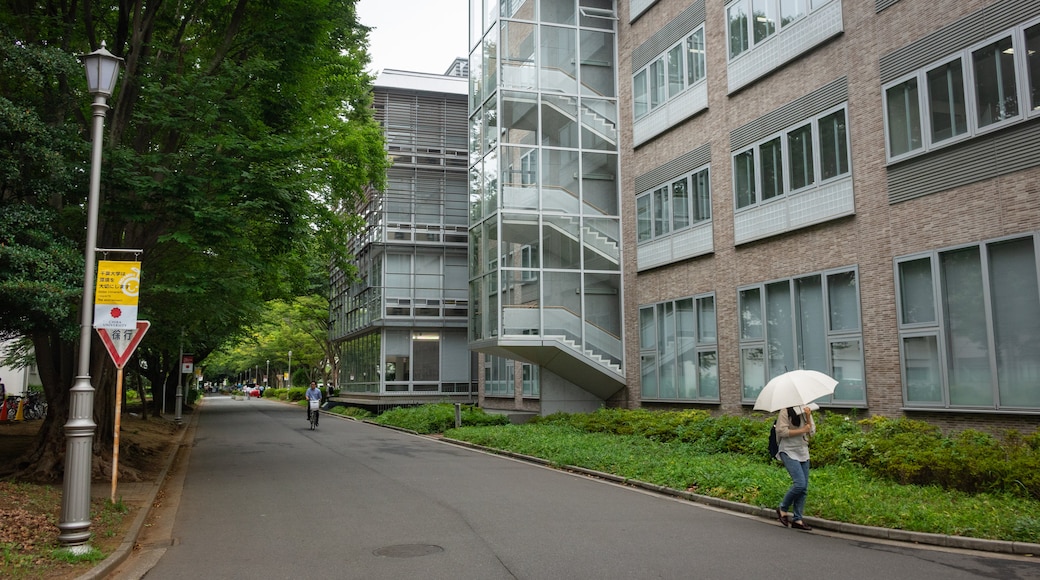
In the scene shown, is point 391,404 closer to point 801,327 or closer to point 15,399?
point 15,399

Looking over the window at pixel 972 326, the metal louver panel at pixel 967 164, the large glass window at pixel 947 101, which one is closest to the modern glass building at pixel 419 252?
the window at pixel 972 326

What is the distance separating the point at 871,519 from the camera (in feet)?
31.5

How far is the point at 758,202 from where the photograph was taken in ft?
64.8

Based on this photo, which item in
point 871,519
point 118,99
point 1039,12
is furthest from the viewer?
point 118,99

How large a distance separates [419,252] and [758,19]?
25.0 m

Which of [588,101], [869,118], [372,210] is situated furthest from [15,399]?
[869,118]

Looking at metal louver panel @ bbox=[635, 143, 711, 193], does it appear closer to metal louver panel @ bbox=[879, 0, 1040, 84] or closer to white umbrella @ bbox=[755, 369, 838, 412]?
metal louver panel @ bbox=[879, 0, 1040, 84]

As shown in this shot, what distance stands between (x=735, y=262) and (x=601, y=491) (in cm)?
931

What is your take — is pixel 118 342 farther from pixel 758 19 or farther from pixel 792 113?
pixel 758 19

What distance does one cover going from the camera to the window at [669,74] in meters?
22.7

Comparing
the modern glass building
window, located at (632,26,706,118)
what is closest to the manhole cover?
window, located at (632,26,706,118)

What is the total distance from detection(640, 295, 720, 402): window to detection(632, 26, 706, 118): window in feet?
20.5

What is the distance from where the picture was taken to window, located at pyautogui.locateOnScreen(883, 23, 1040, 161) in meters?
13.1

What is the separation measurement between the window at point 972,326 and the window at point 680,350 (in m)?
6.48
